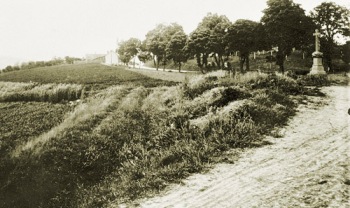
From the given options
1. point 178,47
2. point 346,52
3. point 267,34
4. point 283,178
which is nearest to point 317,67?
point 267,34

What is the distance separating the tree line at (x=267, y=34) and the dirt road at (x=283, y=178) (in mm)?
24778

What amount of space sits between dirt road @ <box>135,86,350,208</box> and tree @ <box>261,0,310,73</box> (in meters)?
24.5

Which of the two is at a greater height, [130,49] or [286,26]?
[130,49]

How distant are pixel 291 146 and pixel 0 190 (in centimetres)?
931

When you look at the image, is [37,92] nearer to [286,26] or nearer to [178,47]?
[286,26]

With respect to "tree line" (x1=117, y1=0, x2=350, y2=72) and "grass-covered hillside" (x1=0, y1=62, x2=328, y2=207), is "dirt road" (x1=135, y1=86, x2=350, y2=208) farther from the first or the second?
"tree line" (x1=117, y1=0, x2=350, y2=72)

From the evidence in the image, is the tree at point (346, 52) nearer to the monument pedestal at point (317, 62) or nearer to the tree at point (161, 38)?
the monument pedestal at point (317, 62)

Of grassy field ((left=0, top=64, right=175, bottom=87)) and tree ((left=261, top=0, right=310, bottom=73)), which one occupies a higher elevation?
tree ((left=261, top=0, right=310, bottom=73))

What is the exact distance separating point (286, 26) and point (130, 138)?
25216 millimetres

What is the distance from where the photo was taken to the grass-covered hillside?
7195 millimetres

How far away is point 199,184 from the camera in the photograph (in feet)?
19.4

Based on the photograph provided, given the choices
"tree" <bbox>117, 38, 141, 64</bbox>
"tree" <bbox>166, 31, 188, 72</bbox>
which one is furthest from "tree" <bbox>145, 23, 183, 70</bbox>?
"tree" <bbox>117, 38, 141, 64</bbox>

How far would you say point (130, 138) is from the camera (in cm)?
1108

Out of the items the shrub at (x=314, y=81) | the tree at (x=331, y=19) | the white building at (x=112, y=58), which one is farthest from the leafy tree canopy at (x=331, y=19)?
the white building at (x=112, y=58)
